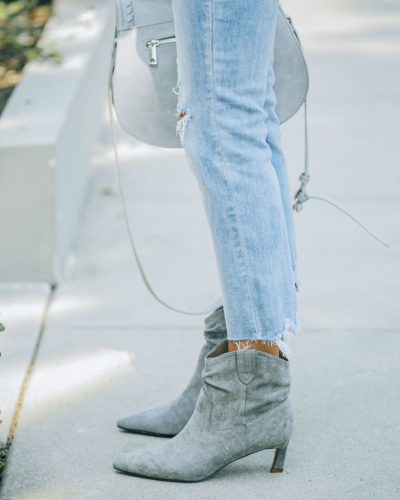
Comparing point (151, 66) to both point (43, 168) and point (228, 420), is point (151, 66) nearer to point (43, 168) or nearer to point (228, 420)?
point (228, 420)

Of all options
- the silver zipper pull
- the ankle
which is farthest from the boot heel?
the silver zipper pull

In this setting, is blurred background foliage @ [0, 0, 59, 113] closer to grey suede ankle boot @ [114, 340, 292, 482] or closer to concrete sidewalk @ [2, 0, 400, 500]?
concrete sidewalk @ [2, 0, 400, 500]

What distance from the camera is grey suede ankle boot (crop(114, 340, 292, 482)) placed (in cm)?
207

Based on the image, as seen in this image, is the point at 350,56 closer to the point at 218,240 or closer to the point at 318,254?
the point at 318,254

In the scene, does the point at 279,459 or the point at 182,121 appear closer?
the point at 182,121

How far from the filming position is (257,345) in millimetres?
2057

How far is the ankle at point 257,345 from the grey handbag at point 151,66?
48cm

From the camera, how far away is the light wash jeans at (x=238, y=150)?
1.90 meters

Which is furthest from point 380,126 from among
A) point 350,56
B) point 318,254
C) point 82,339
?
point 82,339

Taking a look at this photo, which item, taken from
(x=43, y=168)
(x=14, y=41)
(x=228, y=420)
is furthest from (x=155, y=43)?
(x=14, y=41)

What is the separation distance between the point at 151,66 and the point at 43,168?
3.87 ft

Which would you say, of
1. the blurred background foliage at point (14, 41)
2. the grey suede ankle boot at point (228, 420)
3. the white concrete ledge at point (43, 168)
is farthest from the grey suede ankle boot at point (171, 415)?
the blurred background foliage at point (14, 41)

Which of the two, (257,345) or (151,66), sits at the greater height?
(151,66)

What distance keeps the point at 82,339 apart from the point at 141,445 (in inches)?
26.3
